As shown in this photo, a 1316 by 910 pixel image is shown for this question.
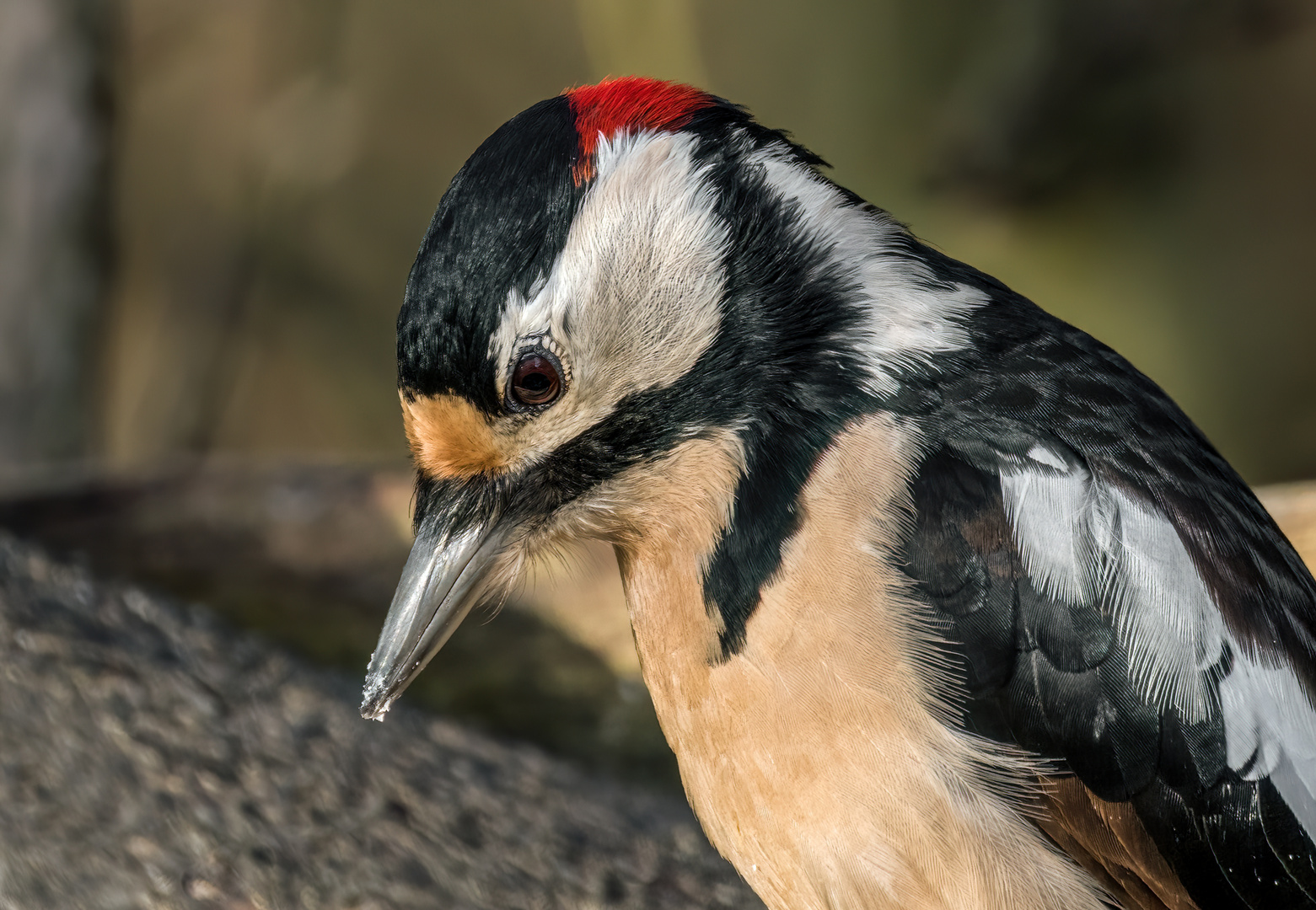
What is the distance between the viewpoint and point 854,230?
251 cm

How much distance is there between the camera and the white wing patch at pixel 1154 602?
2.24 meters

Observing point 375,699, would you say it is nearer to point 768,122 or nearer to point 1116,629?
point 1116,629

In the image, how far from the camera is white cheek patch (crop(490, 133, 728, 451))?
7.43 feet

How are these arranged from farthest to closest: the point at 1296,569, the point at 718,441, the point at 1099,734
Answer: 1. the point at 1296,569
2. the point at 718,441
3. the point at 1099,734

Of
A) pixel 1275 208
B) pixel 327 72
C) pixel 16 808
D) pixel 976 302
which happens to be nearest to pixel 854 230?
pixel 976 302

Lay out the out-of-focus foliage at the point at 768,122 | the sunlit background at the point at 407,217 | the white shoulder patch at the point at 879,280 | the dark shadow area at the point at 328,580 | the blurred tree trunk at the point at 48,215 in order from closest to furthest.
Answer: the white shoulder patch at the point at 879,280 < the dark shadow area at the point at 328,580 < the sunlit background at the point at 407,217 < the out-of-focus foliage at the point at 768,122 < the blurred tree trunk at the point at 48,215

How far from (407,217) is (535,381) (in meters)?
7.59

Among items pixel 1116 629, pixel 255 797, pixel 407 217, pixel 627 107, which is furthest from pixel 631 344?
pixel 407 217

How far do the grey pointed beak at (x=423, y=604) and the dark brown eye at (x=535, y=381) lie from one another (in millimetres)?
347

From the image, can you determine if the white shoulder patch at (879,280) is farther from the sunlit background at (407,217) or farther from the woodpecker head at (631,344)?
the sunlit background at (407,217)

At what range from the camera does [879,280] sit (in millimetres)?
2467

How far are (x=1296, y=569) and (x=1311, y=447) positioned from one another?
16.5 ft

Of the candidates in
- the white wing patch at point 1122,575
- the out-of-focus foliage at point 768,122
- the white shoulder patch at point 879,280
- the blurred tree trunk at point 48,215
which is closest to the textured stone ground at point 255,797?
the white wing patch at point 1122,575

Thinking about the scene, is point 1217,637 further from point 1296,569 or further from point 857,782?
point 857,782
